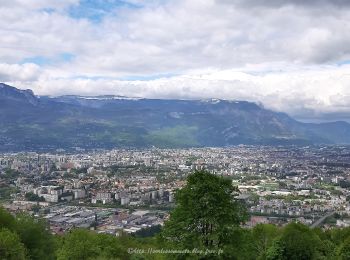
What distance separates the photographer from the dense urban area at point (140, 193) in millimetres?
73250

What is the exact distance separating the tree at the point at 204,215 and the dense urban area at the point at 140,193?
2711 cm

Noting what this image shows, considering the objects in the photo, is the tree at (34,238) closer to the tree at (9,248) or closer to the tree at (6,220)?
the tree at (6,220)

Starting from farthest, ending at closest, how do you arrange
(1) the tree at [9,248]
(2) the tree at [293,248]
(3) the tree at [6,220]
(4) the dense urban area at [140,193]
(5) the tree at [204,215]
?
(4) the dense urban area at [140,193] → (2) the tree at [293,248] → (3) the tree at [6,220] → (1) the tree at [9,248] → (5) the tree at [204,215]

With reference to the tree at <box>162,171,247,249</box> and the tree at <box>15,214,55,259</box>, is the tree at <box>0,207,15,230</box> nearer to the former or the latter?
the tree at <box>15,214,55,259</box>

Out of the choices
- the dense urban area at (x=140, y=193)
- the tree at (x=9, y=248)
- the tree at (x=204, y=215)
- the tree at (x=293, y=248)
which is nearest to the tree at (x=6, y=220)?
the tree at (x=9, y=248)

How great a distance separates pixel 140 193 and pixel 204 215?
84337 mm

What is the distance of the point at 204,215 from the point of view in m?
17.5

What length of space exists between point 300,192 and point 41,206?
59.0m

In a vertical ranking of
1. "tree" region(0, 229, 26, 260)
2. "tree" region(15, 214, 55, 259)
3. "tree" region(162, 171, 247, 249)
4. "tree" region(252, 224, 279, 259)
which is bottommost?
"tree" region(252, 224, 279, 259)

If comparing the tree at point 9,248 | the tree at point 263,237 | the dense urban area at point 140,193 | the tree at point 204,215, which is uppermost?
the tree at point 204,215

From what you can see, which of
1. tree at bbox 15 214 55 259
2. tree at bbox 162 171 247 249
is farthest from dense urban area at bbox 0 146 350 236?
tree at bbox 162 171 247 249

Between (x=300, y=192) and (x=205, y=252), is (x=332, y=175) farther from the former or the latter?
(x=205, y=252)

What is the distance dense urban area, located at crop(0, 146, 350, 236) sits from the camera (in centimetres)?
7325

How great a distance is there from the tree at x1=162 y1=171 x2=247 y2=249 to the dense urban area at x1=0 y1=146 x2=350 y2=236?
27.1 metres
